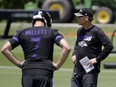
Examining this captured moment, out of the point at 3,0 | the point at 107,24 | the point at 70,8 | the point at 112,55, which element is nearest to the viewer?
the point at 112,55

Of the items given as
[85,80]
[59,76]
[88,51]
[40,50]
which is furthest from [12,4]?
[40,50]

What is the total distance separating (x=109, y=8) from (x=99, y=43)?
20375 mm

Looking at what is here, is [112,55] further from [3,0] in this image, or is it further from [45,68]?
[3,0]

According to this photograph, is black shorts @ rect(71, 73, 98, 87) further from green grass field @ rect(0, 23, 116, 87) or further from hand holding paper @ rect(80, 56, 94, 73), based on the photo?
green grass field @ rect(0, 23, 116, 87)

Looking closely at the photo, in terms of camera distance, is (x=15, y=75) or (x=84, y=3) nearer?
(x=15, y=75)

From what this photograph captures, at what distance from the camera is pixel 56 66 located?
20.1 ft

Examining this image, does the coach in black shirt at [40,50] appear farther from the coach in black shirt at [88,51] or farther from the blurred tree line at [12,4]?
the blurred tree line at [12,4]

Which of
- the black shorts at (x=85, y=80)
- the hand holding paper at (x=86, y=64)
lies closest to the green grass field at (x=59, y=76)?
the black shorts at (x=85, y=80)

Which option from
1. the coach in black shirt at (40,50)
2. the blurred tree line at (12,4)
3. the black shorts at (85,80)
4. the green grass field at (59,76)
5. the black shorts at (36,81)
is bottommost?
the blurred tree line at (12,4)

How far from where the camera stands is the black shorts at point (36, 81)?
19.7 ft

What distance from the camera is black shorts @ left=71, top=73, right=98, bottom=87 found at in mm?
7277

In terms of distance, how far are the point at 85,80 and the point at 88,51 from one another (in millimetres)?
421

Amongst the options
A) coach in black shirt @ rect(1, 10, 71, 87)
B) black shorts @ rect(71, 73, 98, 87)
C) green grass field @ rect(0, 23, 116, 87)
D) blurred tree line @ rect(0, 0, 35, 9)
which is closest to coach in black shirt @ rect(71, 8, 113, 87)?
black shorts @ rect(71, 73, 98, 87)

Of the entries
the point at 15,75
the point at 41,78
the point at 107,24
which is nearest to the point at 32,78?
the point at 41,78
